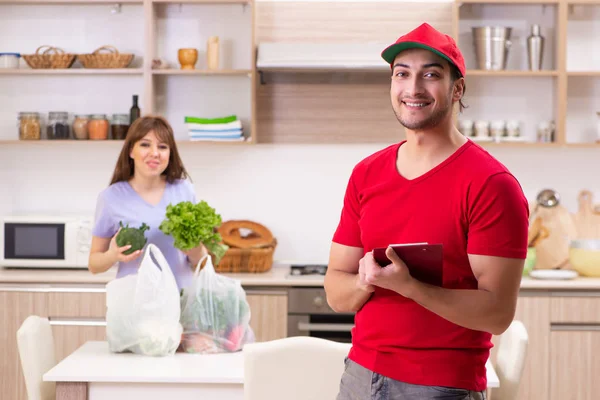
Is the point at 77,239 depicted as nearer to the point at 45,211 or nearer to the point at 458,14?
the point at 45,211

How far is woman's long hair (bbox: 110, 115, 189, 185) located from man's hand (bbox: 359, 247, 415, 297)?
1.80 m

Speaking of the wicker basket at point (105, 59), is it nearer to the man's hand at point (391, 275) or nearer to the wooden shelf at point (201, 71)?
the wooden shelf at point (201, 71)

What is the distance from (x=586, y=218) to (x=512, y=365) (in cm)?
243

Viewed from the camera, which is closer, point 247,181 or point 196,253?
point 196,253

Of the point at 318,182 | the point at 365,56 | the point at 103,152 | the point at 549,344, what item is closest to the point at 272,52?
the point at 365,56

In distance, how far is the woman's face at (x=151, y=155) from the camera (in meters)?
3.17

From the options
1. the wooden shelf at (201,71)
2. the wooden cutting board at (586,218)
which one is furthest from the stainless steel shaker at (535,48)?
the wooden shelf at (201,71)

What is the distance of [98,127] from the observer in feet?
14.9

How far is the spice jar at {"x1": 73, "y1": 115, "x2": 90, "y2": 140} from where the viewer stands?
15.0 ft

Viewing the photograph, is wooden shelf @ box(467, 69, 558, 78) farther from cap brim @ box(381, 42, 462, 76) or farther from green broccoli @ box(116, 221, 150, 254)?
Result: cap brim @ box(381, 42, 462, 76)

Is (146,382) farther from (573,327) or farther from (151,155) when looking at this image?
(573,327)

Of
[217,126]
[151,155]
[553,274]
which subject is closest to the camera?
[151,155]

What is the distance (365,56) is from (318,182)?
854 millimetres

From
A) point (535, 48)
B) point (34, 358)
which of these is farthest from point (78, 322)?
point (535, 48)
